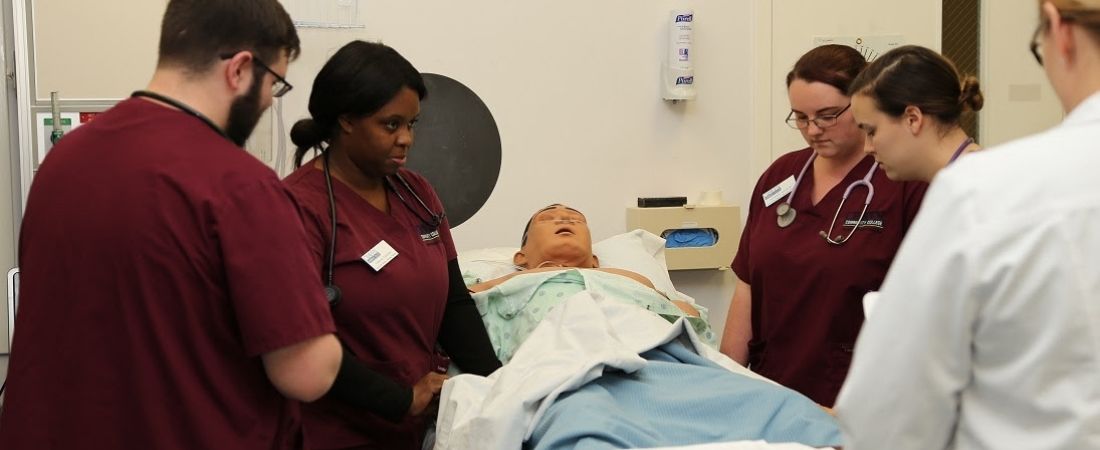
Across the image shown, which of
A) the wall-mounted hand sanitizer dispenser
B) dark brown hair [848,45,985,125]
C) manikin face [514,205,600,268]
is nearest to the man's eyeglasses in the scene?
dark brown hair [848,45,985,125]

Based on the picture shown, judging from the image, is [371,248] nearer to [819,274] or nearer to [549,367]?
[549,367]

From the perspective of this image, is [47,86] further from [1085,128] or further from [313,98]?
[1085,128]

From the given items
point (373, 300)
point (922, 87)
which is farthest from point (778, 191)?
point (373, 300)

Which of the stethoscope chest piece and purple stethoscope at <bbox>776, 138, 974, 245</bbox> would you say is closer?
purple stethoscope at <bbox>776, 138, 974, 245</bbox>

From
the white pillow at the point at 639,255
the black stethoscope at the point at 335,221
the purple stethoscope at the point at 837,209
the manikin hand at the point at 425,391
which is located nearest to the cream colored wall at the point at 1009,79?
the white pillow at the point at 639,255

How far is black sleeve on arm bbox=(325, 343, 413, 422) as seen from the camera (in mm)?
1922

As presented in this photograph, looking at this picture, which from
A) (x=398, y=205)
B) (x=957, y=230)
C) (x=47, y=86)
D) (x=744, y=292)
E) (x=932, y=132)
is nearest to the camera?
(x=957, y=230)

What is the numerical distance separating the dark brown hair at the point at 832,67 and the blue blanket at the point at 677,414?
742 mm

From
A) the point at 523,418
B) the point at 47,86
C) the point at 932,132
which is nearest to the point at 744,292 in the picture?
the point at 932,132

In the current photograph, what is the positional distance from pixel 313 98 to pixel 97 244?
778 millimetres

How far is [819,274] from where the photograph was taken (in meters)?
2.31

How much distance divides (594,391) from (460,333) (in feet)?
1.67

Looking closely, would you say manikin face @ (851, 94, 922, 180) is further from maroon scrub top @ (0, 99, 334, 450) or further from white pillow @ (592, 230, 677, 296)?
maroon scrub top @ (0, 99, 334, 450)

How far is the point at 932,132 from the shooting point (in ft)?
6.62
